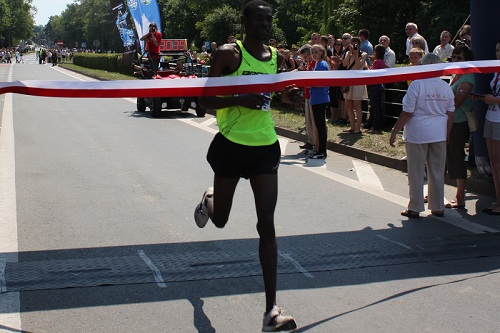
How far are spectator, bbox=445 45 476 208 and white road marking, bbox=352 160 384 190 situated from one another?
4.55ft

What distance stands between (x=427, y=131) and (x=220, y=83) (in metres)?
3.31

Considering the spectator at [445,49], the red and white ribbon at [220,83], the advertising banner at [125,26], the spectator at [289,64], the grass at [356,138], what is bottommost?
the grass at [356,138]

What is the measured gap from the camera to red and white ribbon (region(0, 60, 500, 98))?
514cm

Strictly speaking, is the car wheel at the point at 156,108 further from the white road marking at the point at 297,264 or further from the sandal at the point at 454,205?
the white road marking at the point at 297,264

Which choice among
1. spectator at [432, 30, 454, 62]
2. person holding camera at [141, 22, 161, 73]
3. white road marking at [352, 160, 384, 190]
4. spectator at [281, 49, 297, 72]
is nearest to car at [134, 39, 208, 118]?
person holding camera at [141, 22, 161, 73]

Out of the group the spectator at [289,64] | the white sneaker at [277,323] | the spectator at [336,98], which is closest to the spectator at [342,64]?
the spectator at [336,98]

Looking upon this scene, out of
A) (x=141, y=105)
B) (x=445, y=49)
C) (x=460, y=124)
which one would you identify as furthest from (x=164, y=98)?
(x=460, y=124)

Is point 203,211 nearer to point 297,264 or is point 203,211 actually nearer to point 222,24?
point 297,264

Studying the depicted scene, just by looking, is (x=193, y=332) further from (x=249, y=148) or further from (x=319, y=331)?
(x=249, y=148)

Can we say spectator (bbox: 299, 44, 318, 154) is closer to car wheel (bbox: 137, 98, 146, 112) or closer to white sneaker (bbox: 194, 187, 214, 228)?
white sneaker (bbox: 194, 187, 214, 228)

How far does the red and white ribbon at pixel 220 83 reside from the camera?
5.14 metres

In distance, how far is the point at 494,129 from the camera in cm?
790

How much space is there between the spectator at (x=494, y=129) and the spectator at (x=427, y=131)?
460mm

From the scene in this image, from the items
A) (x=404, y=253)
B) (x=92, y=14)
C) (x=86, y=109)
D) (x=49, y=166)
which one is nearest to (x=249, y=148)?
(x=404, y=253)
